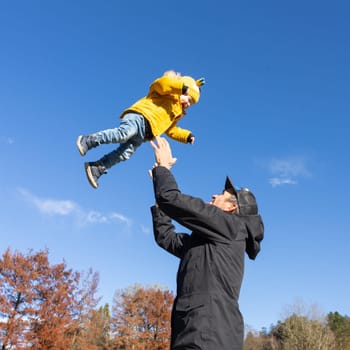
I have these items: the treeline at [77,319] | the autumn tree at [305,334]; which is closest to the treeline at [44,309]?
the treeline at [77,319]

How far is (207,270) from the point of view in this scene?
3.09 meters

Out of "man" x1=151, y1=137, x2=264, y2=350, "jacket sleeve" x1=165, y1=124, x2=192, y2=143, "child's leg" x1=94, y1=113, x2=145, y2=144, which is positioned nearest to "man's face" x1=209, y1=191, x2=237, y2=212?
"man" x1=151, y1=137, x2=264, y2=350

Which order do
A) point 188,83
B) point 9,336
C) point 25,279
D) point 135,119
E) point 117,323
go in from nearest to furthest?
point 135,119 < point 188,83 < point 9,336 < point 25,279 < point 117,323

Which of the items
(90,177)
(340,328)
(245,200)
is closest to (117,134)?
(90,177)

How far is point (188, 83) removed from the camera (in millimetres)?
5715

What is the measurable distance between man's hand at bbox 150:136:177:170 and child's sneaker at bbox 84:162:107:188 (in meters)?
1.45

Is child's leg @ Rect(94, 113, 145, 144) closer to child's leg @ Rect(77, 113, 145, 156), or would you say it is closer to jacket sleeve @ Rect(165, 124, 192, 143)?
child's leg @ Rect(77, 113, 145, 156)

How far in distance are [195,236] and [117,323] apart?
34.5 m

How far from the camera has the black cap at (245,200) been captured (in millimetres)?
3690

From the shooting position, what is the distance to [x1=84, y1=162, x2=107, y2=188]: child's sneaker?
16.5 ft

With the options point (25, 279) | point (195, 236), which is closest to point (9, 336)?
point (25, 279)

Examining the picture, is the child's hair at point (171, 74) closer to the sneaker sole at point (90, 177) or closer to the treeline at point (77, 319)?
the sneaker sole at point (90, 177)

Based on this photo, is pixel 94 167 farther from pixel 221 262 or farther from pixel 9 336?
pixel 9 336

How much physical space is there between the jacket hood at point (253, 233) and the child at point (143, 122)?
2006 mm
